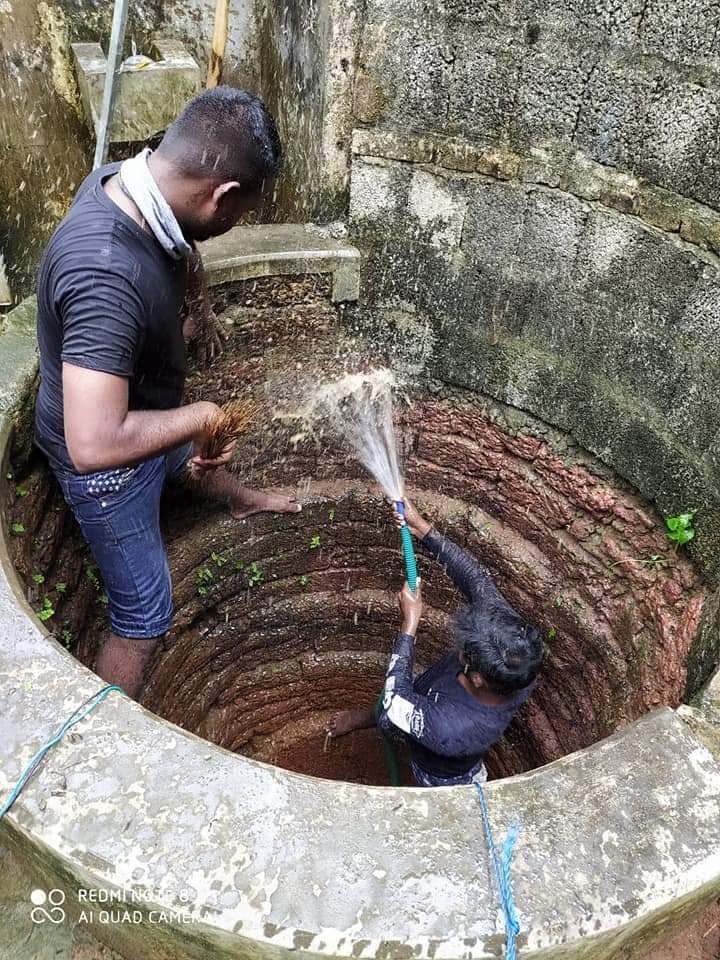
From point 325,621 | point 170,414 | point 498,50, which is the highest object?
point 498,50

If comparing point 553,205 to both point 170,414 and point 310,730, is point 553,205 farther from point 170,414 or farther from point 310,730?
point 310,730

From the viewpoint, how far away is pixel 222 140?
2018 millimetres

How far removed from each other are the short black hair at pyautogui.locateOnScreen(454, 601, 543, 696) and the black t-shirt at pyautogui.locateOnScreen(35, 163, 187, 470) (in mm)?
1623

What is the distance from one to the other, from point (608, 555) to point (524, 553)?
50 centimetres

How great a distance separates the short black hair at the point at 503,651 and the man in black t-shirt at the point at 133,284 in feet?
4.49

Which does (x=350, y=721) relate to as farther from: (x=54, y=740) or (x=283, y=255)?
(x=54, y=740)

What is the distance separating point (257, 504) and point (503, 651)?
1.62m

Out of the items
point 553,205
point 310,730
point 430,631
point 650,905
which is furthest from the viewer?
point 310,730

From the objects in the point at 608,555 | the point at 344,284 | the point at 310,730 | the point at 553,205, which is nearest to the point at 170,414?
the point at 344,284

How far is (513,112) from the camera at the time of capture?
9.80 feet

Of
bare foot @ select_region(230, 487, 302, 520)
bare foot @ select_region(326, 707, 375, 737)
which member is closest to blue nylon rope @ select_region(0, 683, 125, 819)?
bare foot @ select_region(230, 487, 302, 520)

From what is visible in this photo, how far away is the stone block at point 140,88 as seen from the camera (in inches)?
115

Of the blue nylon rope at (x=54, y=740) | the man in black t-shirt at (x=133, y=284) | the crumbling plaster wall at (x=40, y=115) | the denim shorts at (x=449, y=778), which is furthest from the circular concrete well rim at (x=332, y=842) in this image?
the crumbling plaster wall at (x=40, y=115)

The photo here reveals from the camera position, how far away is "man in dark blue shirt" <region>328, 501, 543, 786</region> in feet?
9.15
